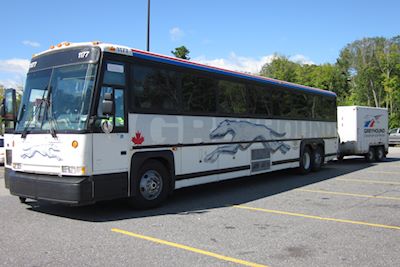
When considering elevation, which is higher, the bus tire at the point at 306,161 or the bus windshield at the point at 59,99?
the bus windshield at the point at 59,99

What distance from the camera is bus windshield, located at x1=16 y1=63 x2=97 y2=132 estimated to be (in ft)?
24.2

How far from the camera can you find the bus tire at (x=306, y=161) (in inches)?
592

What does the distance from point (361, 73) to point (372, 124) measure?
153ft

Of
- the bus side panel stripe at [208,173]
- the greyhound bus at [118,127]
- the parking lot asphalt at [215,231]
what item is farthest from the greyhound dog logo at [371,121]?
the greyhound bus at [118,127]

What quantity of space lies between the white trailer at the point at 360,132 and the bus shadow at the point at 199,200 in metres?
6.04

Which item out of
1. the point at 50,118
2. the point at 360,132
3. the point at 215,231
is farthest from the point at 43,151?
the point at 360,132

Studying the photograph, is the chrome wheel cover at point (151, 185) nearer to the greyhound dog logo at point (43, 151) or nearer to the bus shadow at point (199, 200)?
the bus shadow at point (199, 200)

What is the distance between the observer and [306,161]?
15445mm

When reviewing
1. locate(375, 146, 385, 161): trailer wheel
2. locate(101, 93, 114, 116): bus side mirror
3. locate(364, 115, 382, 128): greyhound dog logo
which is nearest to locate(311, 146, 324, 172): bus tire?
locate(364, 115, 382, 128): greyhound dog logo

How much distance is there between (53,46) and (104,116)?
2.03 metres

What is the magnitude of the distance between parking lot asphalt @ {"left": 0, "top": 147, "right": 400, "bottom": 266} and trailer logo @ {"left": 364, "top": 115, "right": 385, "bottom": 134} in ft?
34.0

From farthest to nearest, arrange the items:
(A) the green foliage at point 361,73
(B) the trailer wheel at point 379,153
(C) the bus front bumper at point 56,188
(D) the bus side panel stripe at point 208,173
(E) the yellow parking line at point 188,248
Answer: (A) the green foliage at point 361,73
(B) the trailer wheel at point 379,153
(D) the bus side panel stripe at point 208,173
(C) the bus front bumper at point 56,188
(E) the yellow parking line at point 188,248

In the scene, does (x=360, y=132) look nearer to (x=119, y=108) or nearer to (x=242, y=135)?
(x=242, y=135)

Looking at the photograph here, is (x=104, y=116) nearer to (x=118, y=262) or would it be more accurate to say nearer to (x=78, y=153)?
(x=78, y=153)
